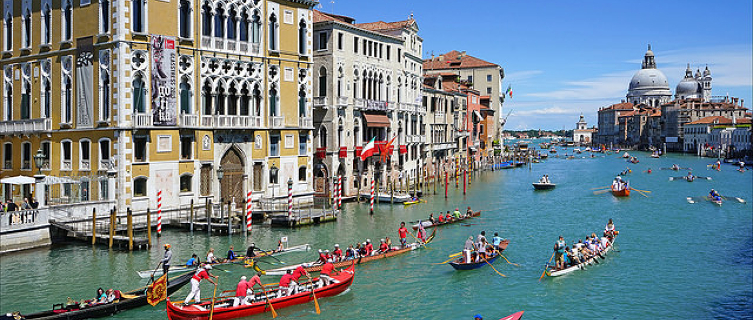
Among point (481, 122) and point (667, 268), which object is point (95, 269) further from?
point (481, 122)

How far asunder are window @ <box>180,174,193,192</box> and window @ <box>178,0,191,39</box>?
6.85m

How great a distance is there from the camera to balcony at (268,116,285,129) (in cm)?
3616

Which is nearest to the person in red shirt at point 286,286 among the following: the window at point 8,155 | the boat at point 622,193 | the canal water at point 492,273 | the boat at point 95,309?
the canal water at point 492,273

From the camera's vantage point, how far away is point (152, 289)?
18703 mm

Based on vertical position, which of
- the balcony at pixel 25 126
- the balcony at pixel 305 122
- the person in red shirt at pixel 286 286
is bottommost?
the person in red shirt at pixel 286 286

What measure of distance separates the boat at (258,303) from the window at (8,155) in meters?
21.3

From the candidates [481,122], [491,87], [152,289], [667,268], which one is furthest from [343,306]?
[491,87]

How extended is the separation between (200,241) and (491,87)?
71.2 m

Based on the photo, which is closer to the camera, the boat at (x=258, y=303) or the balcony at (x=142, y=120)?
the boat at (x=258, y=303)

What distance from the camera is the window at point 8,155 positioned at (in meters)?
34.8

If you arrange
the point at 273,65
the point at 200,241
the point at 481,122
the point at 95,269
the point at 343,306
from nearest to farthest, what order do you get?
the point at 343,306, the point at 95,269, the point at 200,241, the point at 273,65, the point at 481,122

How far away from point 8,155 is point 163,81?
435 inches

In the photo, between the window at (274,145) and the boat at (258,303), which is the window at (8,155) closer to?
the window at (274,145)

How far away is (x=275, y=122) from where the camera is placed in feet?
120
